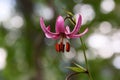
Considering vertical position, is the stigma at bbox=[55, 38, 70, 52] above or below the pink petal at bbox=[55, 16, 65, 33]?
below

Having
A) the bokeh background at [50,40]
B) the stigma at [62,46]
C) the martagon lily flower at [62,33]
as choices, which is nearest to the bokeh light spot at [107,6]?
the bokeh background at [50,40]

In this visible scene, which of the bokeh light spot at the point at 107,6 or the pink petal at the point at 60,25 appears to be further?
the bokeh light spot at the point at 107,6

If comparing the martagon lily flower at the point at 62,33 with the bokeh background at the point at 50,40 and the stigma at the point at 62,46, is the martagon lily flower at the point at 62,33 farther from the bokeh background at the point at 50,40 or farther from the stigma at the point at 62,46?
the bokeh background at the point at 50,40

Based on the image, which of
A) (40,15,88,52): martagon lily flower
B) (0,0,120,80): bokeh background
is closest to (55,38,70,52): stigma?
(40,15,88,52): martagon lily flower

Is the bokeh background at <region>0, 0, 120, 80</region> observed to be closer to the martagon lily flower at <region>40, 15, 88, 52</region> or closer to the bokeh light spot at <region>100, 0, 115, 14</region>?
the bokeh light spot at <region>100, 0, 115, 14</region>

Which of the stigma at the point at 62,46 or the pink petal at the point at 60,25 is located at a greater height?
the pink petal at the point at 60,25

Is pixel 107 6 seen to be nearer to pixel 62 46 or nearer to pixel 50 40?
pixel 50 40

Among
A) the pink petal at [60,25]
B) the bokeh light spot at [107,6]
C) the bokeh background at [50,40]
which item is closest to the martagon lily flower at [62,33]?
the pink petal at [60,25]

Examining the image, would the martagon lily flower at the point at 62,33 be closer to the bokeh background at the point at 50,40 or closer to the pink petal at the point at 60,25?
the pink petal at the point at 60,25

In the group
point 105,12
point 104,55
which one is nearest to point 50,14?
point 105,12

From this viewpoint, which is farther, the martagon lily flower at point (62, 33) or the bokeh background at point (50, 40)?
the bokeh background at point (50, 40)
